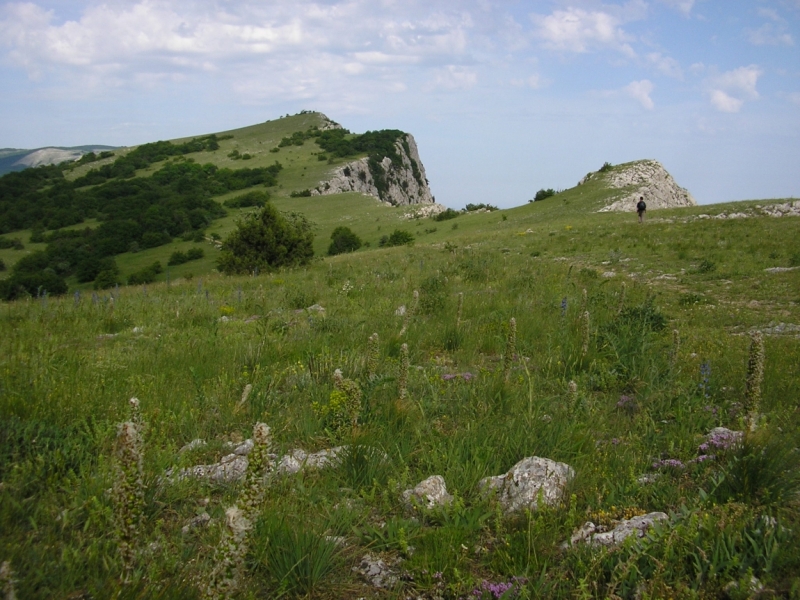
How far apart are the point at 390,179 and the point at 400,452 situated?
12430 centimetres

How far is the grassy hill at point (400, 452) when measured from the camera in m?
2.46

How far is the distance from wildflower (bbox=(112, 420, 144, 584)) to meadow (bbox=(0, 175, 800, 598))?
33 mm

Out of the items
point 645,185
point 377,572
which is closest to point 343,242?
point 645,185

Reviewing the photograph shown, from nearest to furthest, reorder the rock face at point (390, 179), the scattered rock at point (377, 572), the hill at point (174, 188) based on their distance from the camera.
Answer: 1. the scattered rock at point (377, 572)
2. the hill at point (174, 188)
3. the rock face at point (390, 179)

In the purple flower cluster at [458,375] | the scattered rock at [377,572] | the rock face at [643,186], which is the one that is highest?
the rock face at [643,186]

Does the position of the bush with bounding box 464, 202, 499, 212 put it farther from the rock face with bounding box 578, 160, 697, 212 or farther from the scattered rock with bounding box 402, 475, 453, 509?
the scattered rock with bounding box 402, 475, 453, 509

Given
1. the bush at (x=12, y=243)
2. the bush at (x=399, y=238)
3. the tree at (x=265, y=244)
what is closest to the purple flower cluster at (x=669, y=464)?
the tree at (x=265, y=244)

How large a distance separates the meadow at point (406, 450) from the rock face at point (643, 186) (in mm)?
33615

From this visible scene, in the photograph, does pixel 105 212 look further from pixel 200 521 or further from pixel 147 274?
pixel 200 521

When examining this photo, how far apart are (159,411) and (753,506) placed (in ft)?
13.0

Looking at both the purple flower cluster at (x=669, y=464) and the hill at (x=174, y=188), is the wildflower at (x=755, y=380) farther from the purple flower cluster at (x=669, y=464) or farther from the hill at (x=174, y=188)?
the hill at (x=174, y=188)

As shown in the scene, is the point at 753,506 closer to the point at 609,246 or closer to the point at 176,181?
the point at 609,246

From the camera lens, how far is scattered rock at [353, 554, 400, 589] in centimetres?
262

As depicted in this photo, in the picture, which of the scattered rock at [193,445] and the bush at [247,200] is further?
the bush at [247,200]
